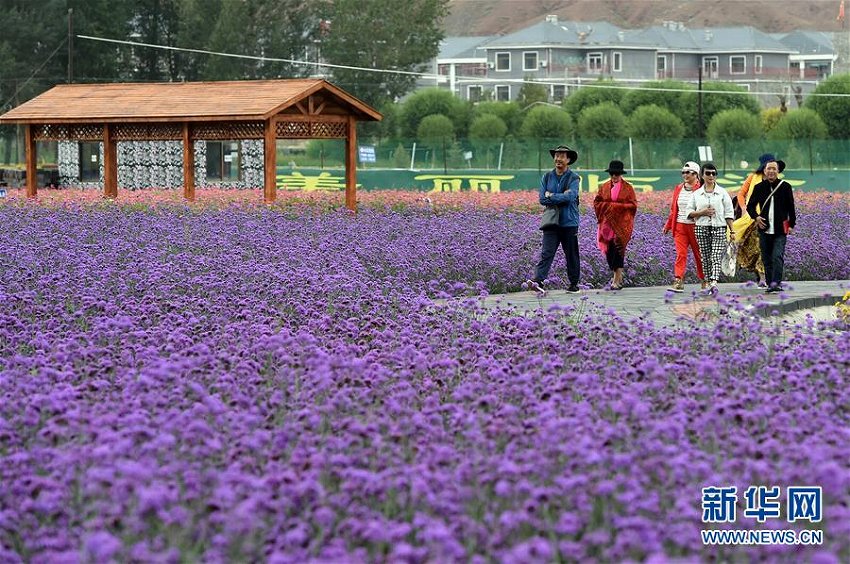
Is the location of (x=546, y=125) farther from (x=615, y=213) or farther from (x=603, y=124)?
(x=615, y=213)

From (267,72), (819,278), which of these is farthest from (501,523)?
(267,72)

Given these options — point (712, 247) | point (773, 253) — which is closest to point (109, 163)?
point (712, 247)

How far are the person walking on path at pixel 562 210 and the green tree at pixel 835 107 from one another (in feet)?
189

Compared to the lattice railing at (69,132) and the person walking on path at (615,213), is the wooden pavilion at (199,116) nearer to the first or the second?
the lattice railing at (69,132)

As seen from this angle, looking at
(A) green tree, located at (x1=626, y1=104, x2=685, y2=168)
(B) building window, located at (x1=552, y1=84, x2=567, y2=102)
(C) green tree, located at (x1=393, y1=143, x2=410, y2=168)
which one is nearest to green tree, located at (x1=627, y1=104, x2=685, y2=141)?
(A) green tree, located at (x1=626, y1=104, x2=685, y2=168)

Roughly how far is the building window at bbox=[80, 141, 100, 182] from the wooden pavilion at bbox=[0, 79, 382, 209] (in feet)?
61.6

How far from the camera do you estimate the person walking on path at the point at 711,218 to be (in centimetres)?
1628

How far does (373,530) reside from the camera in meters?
5.05

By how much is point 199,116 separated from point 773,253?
39.6 ft

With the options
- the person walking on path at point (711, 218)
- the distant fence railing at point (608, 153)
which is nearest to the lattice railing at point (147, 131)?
the person walking on path at point (711, 218)

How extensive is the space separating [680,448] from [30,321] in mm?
5380

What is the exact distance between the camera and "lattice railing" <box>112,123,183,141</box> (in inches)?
1066

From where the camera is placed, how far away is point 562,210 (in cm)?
1614

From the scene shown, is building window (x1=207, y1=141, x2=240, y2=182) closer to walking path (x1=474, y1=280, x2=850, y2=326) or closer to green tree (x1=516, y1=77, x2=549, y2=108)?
green tree (x1=516, y1=77, x2=549, y2=108)
